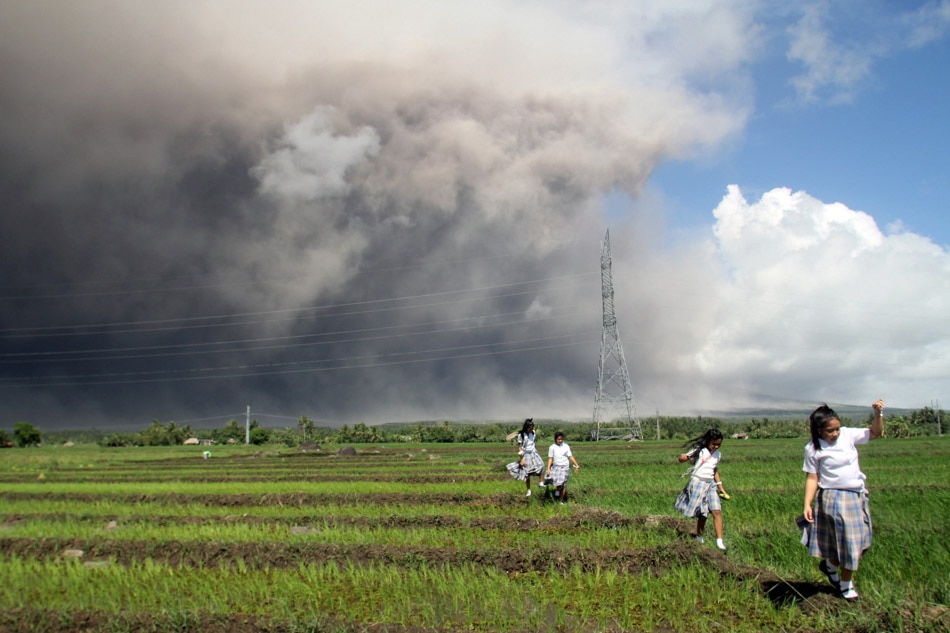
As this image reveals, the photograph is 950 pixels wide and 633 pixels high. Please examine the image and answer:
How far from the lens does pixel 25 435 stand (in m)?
116

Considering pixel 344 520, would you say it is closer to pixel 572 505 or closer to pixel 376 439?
pixel 572 505

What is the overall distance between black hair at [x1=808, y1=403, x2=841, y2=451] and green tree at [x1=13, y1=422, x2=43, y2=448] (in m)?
140

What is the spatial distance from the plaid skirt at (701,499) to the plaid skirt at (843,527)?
3811mm

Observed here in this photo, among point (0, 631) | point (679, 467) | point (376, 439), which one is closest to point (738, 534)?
point (0, 631)

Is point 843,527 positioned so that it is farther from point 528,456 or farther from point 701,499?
point 528,456

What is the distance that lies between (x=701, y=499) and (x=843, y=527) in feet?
A: 14.2

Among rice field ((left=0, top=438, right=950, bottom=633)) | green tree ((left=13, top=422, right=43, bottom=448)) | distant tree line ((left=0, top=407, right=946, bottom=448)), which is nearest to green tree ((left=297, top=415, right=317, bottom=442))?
distant tree line ((left=0, top=407, right=946, bottom=448))

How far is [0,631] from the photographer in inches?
283

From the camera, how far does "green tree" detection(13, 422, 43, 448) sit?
379ft

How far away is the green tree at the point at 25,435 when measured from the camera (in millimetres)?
115375

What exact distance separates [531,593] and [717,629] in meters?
2.41

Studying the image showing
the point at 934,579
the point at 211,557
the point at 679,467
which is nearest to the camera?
the point at 934,579

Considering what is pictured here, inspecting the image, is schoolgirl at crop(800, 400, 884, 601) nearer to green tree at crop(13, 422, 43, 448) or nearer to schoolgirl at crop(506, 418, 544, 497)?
schoolgirl at crop(506, 418, 544, 497)

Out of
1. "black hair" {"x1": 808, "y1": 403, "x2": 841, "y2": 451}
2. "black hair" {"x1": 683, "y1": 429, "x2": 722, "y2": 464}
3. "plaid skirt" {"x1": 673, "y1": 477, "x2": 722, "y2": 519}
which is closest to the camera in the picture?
"black hair" {"x1": 808, "y1": 403, "x2": 841, "y2": 451}
